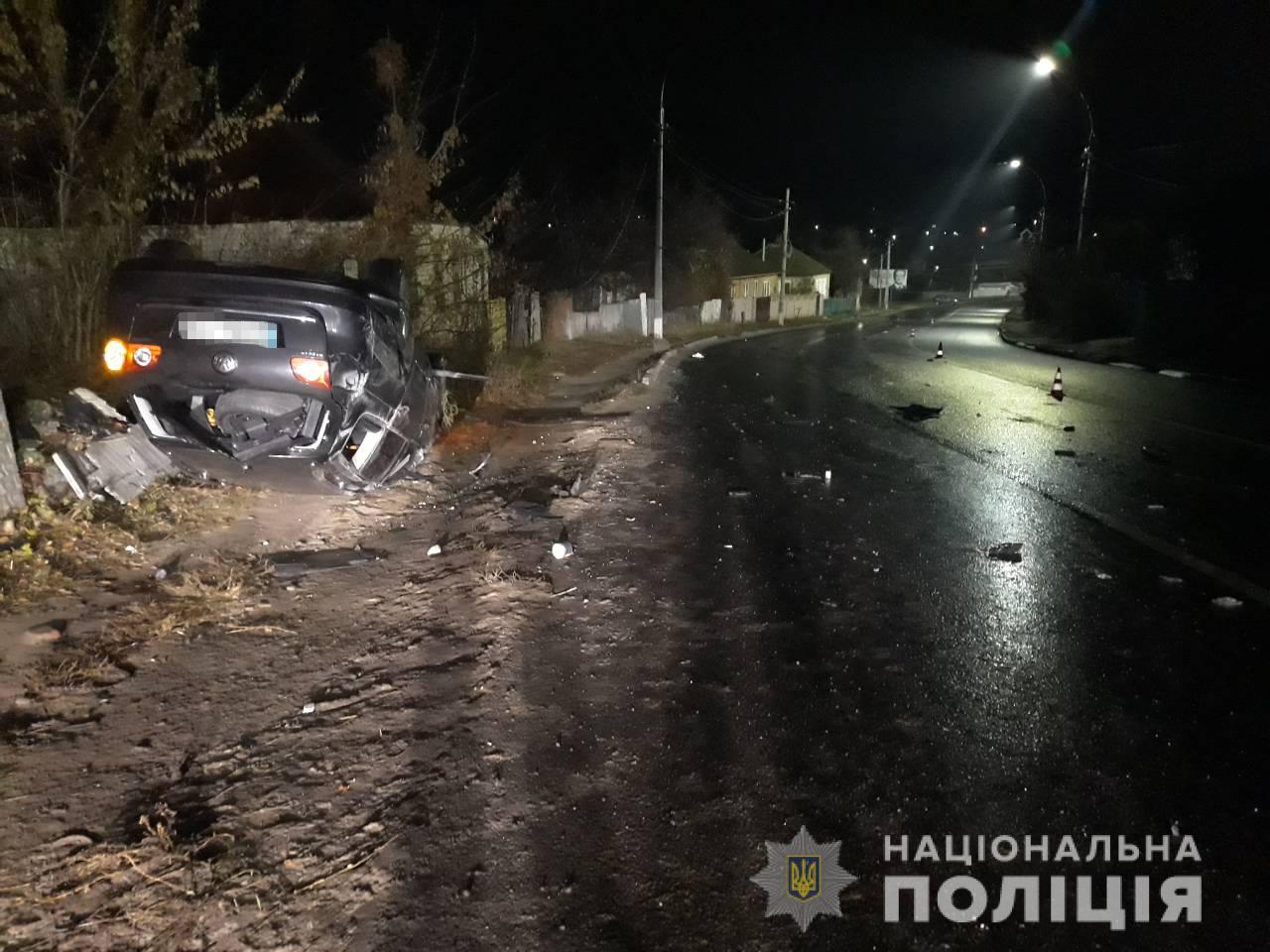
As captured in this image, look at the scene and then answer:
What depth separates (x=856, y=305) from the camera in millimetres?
69125

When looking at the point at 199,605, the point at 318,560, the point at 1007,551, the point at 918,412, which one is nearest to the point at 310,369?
the point at 318,560

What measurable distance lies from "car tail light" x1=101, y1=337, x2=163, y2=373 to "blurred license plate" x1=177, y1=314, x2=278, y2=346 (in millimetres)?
232

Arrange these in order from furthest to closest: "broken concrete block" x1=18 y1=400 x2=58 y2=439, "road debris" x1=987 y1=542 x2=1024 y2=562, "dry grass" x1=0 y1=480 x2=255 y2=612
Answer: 1. "broken concrete block" x1=18 y1=400 x2=58 y2=439
2. "road debris" x1=987 y1=542 x2=1024 y2=562
3. "dry grass" x1=0 y1=480 x2=255 y2=612

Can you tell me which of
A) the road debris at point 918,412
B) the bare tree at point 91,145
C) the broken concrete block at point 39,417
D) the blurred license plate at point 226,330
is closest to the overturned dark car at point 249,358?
the blurred license plate at point 226,330

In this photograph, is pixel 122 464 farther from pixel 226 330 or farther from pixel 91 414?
pixel 226 330

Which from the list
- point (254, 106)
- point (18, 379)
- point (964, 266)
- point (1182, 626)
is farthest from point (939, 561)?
point (964, 266)

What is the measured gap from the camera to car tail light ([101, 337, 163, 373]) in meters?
5.54

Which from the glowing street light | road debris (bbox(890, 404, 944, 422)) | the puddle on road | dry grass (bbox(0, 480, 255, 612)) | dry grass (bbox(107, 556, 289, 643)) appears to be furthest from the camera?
the glowing street light

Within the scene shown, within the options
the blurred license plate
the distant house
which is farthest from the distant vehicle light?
the distant house

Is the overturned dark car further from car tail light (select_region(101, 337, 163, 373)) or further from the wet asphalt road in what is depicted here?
the wet asphalt road

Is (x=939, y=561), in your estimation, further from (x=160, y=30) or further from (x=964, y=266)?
(x=964, y=266)

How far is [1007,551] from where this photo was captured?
6.31 meters

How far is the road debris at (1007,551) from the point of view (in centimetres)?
616

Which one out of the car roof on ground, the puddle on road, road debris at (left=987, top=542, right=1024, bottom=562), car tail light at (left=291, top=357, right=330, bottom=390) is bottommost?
road debris at (left=987, top=542, right=1024, bottom=562)
